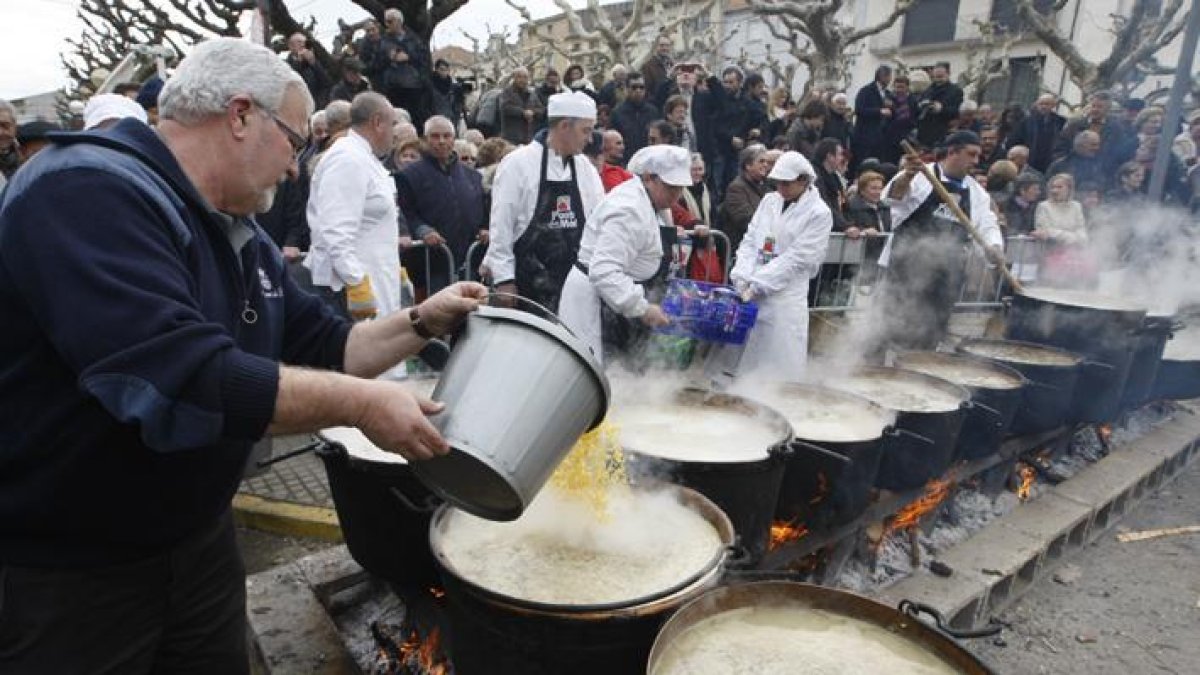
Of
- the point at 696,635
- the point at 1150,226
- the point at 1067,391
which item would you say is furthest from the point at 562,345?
the point at 1150,226

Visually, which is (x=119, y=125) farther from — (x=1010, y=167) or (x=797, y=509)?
(x=1010, y=167)

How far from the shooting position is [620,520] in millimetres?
2641

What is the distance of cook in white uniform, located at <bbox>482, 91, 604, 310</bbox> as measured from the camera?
5051 mm

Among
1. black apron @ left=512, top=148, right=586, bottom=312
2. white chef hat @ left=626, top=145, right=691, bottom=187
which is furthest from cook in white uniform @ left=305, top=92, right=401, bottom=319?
white chef hat @ left=626, top=145, right=691, bottom=187

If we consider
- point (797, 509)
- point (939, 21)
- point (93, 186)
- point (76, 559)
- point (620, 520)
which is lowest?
point (797, 509)

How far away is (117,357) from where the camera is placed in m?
1.38

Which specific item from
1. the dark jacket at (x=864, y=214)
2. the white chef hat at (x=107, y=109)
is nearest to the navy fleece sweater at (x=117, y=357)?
the white chef hat at (x=107, y=109)

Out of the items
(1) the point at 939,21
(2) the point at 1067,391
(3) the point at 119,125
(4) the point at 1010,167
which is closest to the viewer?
(3) the point at 119,125

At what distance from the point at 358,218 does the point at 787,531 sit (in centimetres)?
322

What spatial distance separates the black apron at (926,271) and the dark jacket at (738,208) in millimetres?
1455

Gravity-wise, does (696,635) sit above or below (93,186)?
below

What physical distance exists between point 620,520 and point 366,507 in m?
1.01

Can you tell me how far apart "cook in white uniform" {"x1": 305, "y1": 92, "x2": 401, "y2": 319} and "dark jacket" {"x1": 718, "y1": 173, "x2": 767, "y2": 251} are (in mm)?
3842

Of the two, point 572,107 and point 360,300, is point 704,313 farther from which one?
point 360,300
